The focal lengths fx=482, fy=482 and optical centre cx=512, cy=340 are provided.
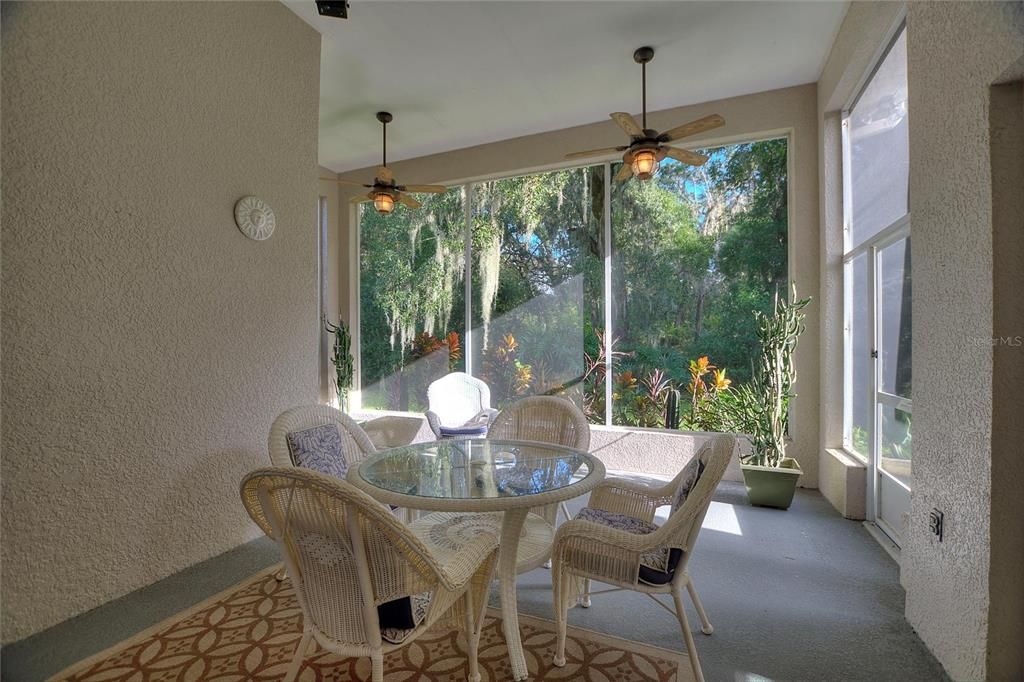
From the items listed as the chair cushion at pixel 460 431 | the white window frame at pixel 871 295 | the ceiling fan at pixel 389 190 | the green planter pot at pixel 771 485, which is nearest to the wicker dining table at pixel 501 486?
Result: the chair cushion at pixel 460 431

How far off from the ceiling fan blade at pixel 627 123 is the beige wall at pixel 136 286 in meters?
2.09

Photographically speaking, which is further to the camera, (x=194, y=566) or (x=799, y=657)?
(x=194, y=566)

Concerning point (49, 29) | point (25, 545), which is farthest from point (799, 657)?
point (49, 29)

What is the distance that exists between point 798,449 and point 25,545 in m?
4.75

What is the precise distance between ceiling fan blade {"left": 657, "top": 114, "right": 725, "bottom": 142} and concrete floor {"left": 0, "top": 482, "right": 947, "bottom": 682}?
2535 millimetres

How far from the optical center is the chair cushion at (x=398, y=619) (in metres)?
1.31

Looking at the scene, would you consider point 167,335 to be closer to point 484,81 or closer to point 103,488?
point 103,488

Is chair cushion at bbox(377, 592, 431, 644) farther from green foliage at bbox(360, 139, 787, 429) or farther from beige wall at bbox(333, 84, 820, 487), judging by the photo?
beige wall at bbox(333, 84, 820, 487)

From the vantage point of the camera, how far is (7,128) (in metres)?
1.85

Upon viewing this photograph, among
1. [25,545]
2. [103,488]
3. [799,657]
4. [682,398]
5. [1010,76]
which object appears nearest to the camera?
[1010,76]

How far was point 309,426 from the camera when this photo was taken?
7.89ft

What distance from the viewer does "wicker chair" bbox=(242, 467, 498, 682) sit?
122cm

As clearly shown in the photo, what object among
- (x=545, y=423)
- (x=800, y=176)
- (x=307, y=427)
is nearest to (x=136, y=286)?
(x=307, y=427)

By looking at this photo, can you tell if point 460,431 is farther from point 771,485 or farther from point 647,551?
point 647,551
